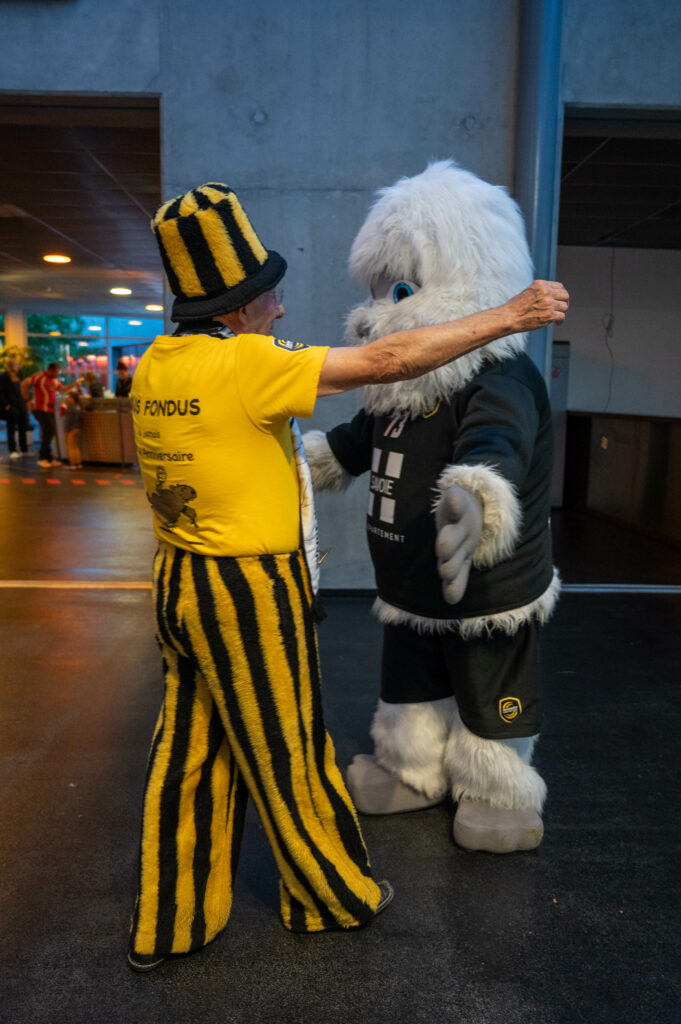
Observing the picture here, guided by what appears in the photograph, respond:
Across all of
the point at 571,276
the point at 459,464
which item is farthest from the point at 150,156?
the point at 459,464

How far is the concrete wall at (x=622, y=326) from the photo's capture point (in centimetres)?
916

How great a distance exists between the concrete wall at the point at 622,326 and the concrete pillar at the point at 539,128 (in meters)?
5.01

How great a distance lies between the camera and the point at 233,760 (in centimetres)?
179

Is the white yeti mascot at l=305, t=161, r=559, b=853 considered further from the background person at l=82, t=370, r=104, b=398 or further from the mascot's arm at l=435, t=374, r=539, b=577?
the background person at l=82, t=370, r=104, b=398

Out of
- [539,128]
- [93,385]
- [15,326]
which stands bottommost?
[93,385]

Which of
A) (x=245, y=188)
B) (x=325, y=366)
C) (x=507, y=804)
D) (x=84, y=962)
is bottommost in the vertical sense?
(x=84, y=962)

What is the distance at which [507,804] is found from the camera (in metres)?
2.25

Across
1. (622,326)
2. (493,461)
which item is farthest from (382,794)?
(622,326)

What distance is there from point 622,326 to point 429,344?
8467 mm

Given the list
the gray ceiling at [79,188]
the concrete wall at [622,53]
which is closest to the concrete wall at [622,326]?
the gray ceiling at [79,188]

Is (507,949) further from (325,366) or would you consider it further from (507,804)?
(325,366)

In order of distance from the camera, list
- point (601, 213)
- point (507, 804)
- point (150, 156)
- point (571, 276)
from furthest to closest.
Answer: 1. point (571, 276)
2. point (601, 213)
3. point (150, 156)
4. point (507, 804)

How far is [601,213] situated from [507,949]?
Answer: 7.46m

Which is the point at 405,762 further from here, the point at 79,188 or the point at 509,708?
the point at 79,188
